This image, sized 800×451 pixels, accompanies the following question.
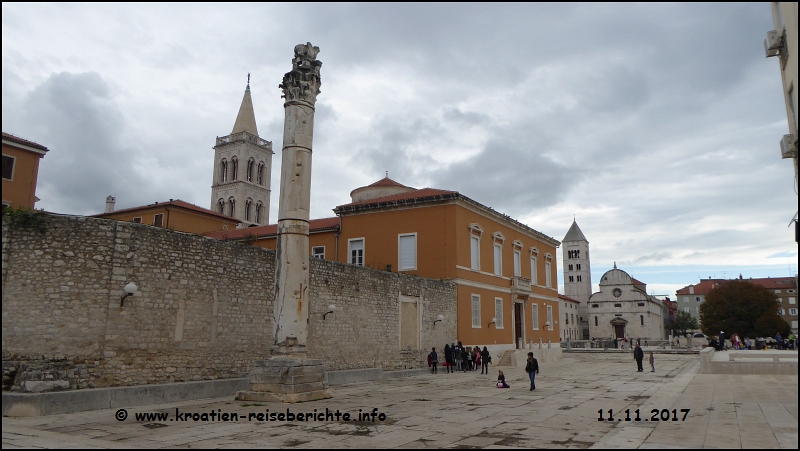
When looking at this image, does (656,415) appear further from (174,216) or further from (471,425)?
(174,216)

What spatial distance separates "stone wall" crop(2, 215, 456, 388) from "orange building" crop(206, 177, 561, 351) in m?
7.64

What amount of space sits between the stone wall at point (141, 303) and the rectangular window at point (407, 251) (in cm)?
867

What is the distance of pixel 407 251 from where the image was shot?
28.1 m

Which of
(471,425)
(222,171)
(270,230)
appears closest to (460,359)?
(471,425)

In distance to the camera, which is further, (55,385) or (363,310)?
(363,310)

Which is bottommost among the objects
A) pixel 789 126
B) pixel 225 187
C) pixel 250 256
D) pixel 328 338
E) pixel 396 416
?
pixel 396 416

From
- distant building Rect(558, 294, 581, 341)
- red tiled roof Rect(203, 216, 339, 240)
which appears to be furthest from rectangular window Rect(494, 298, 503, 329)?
distant building Rect(558, 294, 581, 341)

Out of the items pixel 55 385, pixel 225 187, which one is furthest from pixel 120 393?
pixel 225 187

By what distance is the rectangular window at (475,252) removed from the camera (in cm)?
2873

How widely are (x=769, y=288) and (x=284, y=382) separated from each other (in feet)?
359

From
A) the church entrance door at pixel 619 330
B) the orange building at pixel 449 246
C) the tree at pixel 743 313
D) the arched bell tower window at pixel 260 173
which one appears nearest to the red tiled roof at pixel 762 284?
the church entrance door at pixel 619 330

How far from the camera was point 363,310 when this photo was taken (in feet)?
69.7

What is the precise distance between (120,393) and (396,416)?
254 inches

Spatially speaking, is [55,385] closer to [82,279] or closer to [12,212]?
[82,279]
